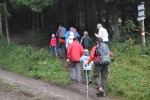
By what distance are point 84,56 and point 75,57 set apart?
0.39 meters

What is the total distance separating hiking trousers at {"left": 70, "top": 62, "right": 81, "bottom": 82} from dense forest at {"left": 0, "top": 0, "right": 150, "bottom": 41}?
6597 mm

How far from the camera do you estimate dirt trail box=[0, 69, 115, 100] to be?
45.3 ft

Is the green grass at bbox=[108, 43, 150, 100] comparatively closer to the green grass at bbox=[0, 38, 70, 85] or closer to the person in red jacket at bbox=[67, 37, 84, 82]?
the person in red jacket at bbox=[67, 37, 84, 82]

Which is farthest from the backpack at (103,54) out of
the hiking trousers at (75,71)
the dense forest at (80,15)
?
the dense forest at (80,15)

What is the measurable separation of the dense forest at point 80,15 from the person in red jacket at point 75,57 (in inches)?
253

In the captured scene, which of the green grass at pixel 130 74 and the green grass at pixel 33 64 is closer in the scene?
the green grass at pixel 130 74

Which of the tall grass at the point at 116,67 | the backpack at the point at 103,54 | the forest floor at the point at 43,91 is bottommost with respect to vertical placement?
the forest floor at the point at 43,91

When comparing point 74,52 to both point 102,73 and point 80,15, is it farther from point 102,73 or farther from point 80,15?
point 80,15

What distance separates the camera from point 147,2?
2286 cm

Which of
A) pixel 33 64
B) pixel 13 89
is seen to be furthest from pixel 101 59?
pixel 33 64

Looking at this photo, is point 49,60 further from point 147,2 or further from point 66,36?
point 147,2

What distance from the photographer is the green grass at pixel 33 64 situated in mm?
17242

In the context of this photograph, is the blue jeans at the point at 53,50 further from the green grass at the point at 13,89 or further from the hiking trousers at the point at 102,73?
the hiking trousers at the point at 102,73

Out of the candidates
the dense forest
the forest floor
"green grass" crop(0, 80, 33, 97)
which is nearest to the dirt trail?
the forest floor
